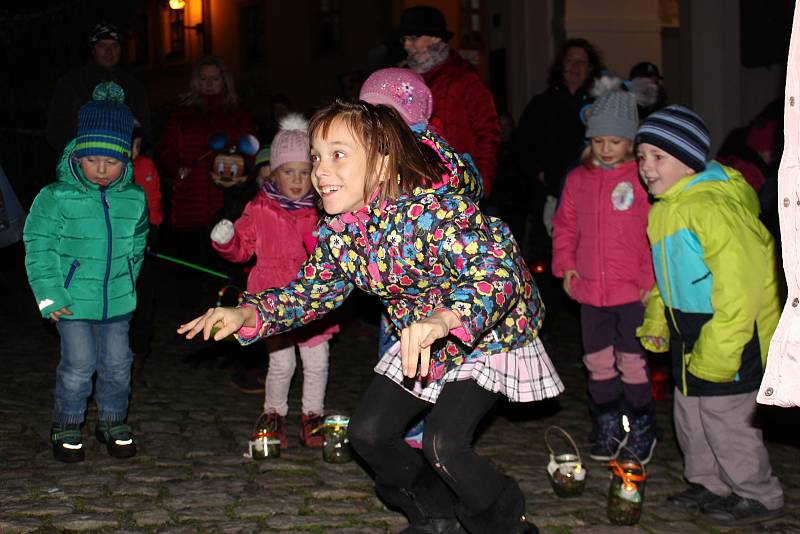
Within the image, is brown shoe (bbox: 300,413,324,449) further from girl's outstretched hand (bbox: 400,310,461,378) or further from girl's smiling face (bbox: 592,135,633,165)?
girl's outstretched hand (bbox: 400,310,461,378)

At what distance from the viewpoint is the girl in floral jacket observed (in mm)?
3852

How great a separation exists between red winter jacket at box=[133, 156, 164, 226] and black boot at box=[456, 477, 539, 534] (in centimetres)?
359

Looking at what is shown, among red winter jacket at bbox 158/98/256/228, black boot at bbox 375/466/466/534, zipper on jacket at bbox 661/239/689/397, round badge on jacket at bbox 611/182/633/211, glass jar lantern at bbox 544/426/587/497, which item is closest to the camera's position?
black boot at bbox 375/466/466/534

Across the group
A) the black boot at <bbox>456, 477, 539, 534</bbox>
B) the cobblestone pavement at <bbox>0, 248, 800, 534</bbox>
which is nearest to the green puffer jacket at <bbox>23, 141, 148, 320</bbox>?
the cobblestone pavement at <bbox>0, 248, 800, 534</bbox>

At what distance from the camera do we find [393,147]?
398 cm

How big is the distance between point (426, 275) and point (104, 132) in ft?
8.07

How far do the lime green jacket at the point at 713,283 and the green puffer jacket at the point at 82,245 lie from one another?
8.81 ft

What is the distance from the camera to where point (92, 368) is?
5.71 meters

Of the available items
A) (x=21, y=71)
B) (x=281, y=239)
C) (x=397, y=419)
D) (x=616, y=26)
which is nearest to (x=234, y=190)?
(x=281, y=239)

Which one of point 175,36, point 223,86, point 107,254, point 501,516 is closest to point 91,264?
point 107,254

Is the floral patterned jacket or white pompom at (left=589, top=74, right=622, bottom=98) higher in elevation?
white pompom at (left=589, top=74, right=622, bottom=98)

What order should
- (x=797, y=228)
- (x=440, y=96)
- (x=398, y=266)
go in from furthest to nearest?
(x=440, y=96)
(x=398, y=266)
(x=797, y=228)

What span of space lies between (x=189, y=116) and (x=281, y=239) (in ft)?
8.98

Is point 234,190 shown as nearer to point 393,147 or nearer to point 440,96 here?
point 440,96
